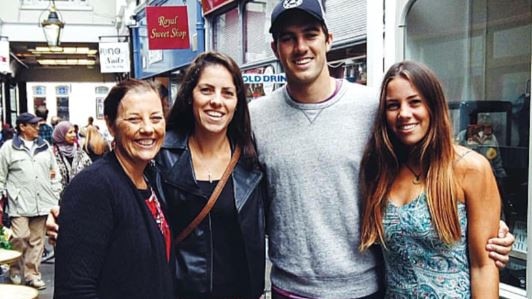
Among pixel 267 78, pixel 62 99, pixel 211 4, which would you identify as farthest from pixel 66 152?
pixel 62 99

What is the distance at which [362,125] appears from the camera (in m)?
2.29

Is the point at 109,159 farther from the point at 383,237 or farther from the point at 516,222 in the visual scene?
the point at 516,222

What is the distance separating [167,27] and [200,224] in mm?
8699

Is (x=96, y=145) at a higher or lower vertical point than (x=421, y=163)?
lower

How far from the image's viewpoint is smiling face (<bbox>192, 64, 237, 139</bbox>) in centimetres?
225

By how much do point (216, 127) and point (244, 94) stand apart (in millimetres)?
223

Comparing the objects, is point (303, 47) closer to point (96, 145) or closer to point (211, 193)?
point (211, 193)

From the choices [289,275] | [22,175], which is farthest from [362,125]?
[22,175]

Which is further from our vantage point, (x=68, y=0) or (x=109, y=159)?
(x=68, y=0)

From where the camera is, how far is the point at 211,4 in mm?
9695

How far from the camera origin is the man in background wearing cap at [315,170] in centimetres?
224

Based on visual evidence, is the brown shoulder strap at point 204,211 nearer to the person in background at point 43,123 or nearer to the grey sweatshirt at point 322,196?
the grey sweatshirt at point 322,196

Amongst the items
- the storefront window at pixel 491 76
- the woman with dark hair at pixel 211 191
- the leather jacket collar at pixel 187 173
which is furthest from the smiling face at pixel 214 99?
the storefront window at pixel 491 76

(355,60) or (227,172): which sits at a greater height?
(355,60)
